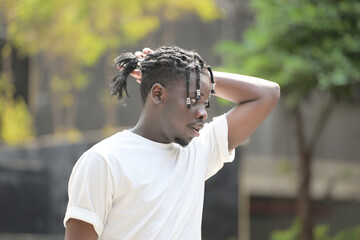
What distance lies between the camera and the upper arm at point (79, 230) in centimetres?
217

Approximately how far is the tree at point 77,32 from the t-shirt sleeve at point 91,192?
9683 mm

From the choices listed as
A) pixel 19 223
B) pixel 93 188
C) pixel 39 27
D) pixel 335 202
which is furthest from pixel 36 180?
pixel 93 188

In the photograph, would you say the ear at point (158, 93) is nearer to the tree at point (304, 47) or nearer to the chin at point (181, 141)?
the chin at point (181, 141)

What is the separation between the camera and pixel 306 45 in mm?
8102

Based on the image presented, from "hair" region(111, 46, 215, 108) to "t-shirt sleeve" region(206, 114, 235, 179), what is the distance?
0.14 m

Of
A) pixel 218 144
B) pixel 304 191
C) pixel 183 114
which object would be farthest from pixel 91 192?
pixel 304 191

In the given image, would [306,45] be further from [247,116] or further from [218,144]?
[218,144]

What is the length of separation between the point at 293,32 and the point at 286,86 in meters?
0.75

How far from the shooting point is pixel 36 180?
9.80 m

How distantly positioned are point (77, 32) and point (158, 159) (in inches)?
443

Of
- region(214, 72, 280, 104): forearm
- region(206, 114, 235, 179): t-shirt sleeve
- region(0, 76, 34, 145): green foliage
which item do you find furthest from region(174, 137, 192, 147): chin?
region(0, 76, 34, 145): green foliage

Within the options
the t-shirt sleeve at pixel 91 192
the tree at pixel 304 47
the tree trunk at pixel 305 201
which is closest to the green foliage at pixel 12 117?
the tree at pixel 304 47

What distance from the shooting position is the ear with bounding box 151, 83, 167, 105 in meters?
2.39

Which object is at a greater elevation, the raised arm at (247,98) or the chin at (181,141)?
the raised arm at (247,98)
